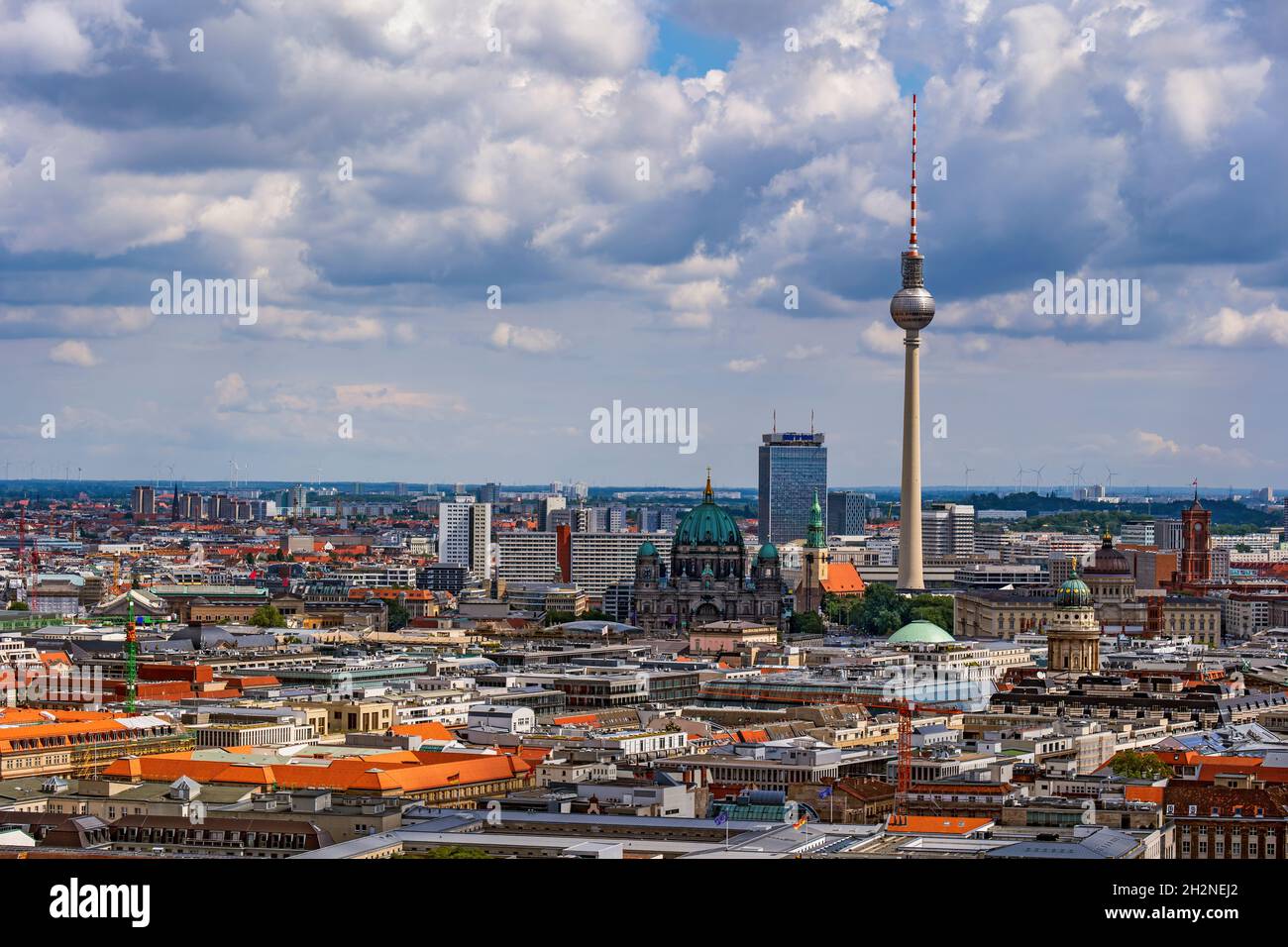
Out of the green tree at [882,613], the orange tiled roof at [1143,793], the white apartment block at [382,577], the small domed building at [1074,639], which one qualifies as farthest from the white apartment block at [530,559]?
the orange tiled roof at [1143,793]

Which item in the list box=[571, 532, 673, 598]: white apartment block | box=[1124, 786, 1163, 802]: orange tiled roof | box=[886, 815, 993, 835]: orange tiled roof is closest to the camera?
box=[886, 815, 993, 835]: orange tiled roof

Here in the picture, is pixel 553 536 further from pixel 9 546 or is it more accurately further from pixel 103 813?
pixel 103 813

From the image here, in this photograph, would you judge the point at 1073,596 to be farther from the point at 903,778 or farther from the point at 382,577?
the point at 382,577

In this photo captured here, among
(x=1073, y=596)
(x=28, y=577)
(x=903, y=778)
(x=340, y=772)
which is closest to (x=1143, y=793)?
(x=903, y=778)

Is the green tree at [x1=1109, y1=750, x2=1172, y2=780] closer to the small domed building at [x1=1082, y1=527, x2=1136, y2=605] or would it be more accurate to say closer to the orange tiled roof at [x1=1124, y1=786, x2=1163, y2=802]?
the orange tiled roof at [x1=1124, y1=786, x2=1163, y2=802]

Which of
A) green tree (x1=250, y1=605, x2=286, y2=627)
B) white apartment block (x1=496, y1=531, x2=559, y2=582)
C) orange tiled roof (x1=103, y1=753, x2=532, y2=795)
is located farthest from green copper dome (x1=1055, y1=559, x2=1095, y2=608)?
white apartment block (x1=496, y1=531, x2=559, y2=582)
